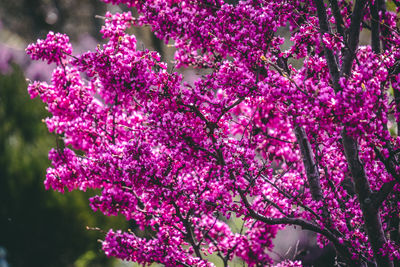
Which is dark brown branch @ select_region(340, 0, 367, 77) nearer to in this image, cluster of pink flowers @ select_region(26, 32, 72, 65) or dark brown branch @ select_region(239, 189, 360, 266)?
dark brown branch @ select_region(239, 189, 360, 266)

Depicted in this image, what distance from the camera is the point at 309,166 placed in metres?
3.05

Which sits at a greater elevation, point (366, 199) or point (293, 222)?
point (366, 199)

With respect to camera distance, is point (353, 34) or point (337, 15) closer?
point (353, 34)

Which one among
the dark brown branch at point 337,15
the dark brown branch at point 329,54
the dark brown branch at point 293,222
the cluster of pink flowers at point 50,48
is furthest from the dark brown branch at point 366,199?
the cluster of pink flowers at point 50,48

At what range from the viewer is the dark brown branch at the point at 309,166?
300cm

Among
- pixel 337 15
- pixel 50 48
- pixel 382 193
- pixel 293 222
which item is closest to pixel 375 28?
pixel 337 15

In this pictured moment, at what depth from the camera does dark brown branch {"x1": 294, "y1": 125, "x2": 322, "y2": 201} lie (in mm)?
3004

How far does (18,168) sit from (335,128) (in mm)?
5070

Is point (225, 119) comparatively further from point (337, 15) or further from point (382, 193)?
point (382, 193)

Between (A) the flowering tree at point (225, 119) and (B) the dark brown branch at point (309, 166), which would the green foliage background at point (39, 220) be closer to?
(A) the flowering tree at point (225, 119)

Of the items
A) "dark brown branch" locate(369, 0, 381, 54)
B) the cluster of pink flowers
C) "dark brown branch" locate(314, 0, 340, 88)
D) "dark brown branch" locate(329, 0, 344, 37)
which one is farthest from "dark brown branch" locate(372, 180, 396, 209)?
the cluster of pink flowers

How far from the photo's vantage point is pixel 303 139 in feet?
10.0

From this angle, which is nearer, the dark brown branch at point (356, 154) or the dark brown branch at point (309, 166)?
the dark brown branch at point (356, 154)

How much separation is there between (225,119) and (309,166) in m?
0.82
